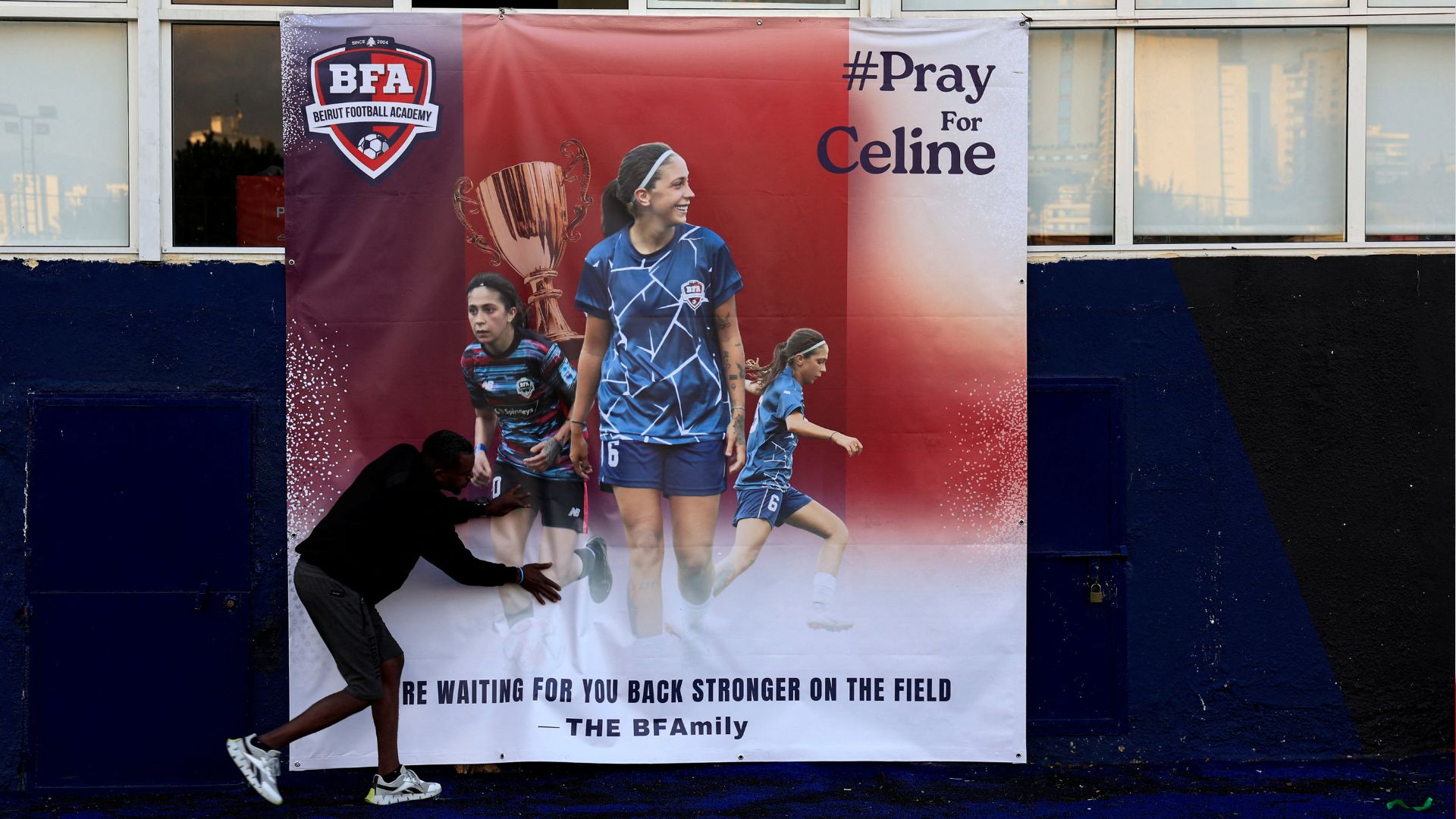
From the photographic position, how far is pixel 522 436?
19.8 ft

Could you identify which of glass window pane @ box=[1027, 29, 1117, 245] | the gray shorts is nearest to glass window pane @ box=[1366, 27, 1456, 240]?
glass window pane @ box=[1027, 29, 1117, 245]

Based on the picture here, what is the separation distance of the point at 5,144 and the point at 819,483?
4273mm

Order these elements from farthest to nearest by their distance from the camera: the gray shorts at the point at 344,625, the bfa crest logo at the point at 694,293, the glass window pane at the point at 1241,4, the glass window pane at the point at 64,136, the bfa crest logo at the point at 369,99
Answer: the glass window pane at the point at 1241,4 → the glass window pane at the point at 64,136 → the bfa crest logo at the point at 694,293 → the bfa crest logo at the point at 369,99 → the gray shorts at the point at 344,625

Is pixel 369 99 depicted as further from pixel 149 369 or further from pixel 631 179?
pixel 149 369

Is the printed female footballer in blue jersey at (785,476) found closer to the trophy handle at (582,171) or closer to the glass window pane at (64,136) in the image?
the trophy handle at (582,171)

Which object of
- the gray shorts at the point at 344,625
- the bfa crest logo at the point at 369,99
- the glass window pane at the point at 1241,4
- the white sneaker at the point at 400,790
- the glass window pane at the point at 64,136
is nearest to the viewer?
the gray shorts at the point at 344,625

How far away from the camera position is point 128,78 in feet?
20.2

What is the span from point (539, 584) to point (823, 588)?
135 centimetres

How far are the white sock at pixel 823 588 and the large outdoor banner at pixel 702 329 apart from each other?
0.04 ft

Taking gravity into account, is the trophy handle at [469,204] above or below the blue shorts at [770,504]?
above

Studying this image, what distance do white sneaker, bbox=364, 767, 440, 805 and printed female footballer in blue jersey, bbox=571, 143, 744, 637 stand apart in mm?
1186

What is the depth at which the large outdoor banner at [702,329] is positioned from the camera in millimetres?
5930

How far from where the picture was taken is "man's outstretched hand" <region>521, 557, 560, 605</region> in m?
5.93

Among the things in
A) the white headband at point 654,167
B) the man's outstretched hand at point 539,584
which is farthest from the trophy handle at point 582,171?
the man's outstretched hand at point 539,584
